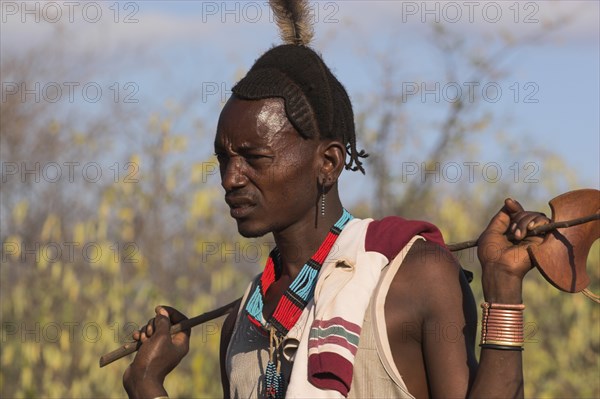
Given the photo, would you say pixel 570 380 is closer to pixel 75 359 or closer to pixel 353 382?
pixel 75 359

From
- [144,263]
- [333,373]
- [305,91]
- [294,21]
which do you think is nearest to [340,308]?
[333,373]

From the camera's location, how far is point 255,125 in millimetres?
3367

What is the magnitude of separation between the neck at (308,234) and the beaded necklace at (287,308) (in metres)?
0.02

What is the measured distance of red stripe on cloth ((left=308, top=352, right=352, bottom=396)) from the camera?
2996 mm

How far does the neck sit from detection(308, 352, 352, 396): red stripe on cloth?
498mm

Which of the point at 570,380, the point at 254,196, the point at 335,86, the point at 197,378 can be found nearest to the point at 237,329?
the point at 254,196

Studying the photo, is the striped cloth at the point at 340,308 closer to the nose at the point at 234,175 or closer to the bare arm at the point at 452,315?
the bare arm at the point at 452,315

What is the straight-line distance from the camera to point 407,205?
9000 mm

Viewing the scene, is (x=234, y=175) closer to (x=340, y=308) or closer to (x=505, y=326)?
(x=340, y=308)

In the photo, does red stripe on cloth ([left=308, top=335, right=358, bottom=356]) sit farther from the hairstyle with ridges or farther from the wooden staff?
the hairstyle with ridges

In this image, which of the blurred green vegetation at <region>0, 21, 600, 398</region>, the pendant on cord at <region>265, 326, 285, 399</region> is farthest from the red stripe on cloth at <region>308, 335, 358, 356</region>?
the blurred green vegetation at <region>0, 21, 600, 398</region>

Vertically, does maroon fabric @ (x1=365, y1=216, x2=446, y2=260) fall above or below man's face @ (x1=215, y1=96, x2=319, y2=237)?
below

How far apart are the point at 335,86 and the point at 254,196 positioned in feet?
1.50

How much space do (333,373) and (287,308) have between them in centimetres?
40
